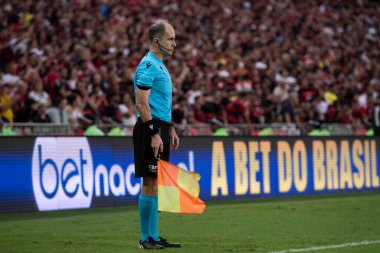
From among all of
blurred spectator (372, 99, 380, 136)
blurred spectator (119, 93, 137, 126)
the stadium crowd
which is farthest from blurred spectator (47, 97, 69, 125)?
blurred spectator (372, 99, 380, 136)

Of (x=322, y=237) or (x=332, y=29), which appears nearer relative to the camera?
(x=322, y=237)

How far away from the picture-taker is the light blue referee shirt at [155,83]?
8685 millimetres

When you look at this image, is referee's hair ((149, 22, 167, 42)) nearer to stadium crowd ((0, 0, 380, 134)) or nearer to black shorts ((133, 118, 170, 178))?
black shorts ((133, 118, 170, 178))

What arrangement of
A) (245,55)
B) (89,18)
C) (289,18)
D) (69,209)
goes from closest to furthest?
(69,209), (89,18), (245,55), (289,18)

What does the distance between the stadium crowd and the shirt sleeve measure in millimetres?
8121

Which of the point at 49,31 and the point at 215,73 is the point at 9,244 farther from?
the point at 215,73

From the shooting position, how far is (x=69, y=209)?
14.5 metres

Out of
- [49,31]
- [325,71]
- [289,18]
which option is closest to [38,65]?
[49,31]

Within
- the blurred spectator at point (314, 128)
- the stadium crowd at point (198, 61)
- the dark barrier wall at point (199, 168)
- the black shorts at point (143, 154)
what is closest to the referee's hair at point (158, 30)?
the black shorts at point (143, 154)

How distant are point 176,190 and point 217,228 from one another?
2.43 meters

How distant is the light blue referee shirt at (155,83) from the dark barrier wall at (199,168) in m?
5.45

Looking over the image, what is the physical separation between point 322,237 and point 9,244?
3.58 meters

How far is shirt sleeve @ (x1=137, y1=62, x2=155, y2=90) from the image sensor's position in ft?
28.4

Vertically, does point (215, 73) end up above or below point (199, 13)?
below
